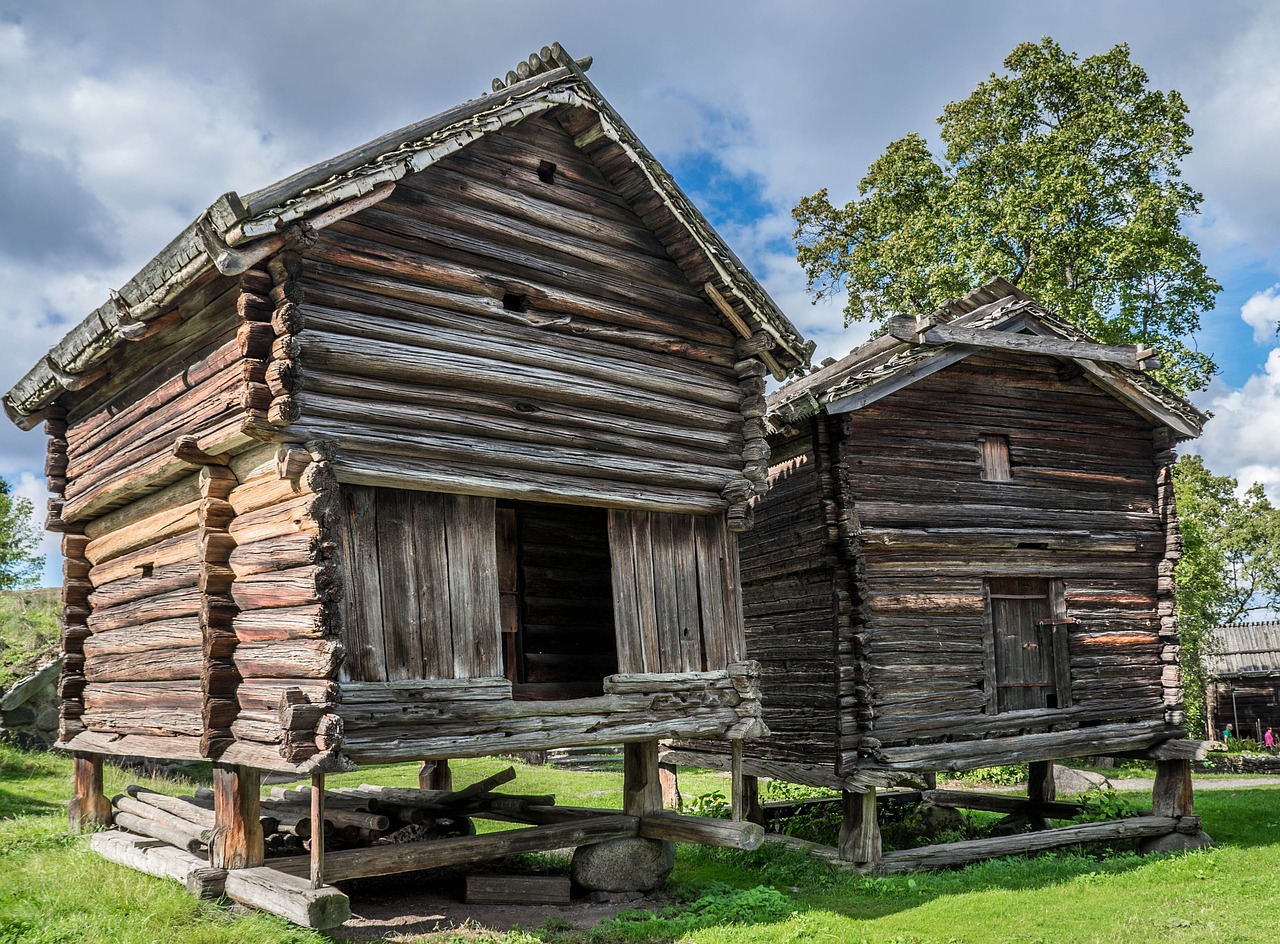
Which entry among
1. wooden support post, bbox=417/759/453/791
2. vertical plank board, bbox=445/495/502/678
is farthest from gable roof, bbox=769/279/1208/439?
wooden support post, bbox=417/759/453/791

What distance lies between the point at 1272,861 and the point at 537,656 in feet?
33.7

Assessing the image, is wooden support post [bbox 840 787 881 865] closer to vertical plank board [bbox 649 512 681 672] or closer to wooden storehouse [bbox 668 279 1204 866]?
wooden storehouse [bbox 668 279 1204 866]

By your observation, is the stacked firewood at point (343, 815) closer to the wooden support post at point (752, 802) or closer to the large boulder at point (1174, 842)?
the wooden support post at point (752, 802)

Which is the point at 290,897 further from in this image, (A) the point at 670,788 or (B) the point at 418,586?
(A) the point at 670,788

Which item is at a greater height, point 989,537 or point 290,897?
point 989,537

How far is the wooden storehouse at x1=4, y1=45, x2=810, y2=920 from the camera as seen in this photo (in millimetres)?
8891

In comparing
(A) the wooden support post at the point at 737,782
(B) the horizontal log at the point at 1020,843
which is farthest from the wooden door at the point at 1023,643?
(A) the wooden support post at the point at 737,782

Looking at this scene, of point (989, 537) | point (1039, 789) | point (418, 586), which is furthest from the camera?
point (1039, 789)

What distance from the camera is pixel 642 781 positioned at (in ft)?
40.5

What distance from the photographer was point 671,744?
17.6 meters

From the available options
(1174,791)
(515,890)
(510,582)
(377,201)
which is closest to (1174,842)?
(1174,791)

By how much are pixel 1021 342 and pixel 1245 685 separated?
31.0 metres

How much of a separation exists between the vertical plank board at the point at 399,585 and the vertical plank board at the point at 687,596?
10.5 ft

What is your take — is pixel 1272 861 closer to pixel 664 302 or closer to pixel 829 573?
pixel 829 573
